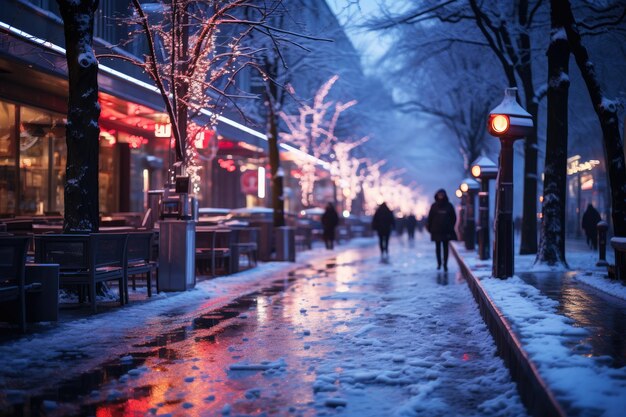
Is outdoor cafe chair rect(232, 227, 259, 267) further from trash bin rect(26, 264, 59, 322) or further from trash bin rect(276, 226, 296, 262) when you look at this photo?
trash bin rect(26, 264, 59, 322)

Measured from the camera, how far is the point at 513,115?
13477mm

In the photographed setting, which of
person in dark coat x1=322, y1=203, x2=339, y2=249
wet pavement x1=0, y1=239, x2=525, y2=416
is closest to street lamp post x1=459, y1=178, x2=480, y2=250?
person in dark coat x1=322, y1=203, x2=339, y2=249

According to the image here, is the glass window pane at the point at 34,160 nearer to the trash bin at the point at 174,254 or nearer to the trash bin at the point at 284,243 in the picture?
the trash bin at the point at 284,243

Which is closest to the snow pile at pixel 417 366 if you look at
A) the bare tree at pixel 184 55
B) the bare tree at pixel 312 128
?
the bare tree at pixel 184 55

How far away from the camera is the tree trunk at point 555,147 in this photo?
51.9 feet

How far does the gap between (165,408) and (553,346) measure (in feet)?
9.20

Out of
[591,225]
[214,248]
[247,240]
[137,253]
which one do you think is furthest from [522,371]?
[591,225]

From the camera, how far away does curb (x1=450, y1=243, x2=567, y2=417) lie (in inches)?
180

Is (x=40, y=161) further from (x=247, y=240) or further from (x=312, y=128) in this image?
(x=312, y=128)

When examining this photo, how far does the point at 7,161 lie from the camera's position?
21641 millimetres

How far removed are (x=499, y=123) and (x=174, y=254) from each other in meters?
5.78

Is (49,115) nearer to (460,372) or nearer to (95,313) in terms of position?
(95,313)

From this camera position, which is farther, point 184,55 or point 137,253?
point 184,55

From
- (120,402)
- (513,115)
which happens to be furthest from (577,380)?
(513,115)
